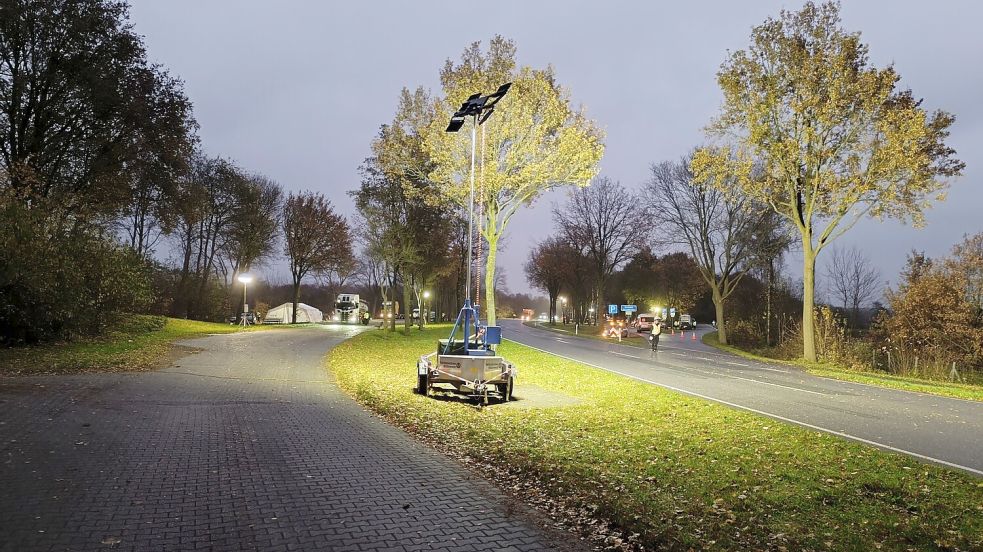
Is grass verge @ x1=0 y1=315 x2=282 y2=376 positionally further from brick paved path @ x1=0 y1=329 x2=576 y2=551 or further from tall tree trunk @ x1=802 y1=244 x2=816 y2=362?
tall tree trunk @ x1=802 y1=244 x2=816 y2=362

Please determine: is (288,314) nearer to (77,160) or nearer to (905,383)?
(77,160)

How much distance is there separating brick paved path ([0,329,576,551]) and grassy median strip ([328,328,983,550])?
890 mm

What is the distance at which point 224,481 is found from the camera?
6.11 m

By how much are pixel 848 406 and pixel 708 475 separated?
7.68 meters

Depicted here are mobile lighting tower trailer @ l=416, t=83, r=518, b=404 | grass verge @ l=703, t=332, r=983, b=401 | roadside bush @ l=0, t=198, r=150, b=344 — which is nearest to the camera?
mobile lighting tower trailer @ l=416, t=83, r=518, b=404

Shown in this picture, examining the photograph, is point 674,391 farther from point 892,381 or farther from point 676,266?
point 676,266

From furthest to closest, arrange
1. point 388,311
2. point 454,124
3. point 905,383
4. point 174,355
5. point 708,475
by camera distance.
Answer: point 388,311
point 174,355
point 905,383
point 454,124
point 708,475

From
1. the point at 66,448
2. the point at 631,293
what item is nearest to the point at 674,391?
the point at 66,448

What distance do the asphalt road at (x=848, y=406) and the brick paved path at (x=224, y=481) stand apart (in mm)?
6701

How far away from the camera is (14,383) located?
39.3 ft

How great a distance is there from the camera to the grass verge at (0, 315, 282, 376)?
14.7m

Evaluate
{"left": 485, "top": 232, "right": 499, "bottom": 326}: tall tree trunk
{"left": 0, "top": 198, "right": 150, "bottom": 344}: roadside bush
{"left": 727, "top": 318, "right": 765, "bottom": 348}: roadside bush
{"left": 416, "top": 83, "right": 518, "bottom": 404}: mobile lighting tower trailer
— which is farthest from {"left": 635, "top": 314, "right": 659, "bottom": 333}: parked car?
{"left": 0, "top": 198, "right": 150, "bottom": 344}: roadside bush

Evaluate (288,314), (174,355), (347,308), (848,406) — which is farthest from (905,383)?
(288,314)

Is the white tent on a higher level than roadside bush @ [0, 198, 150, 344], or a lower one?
lower
